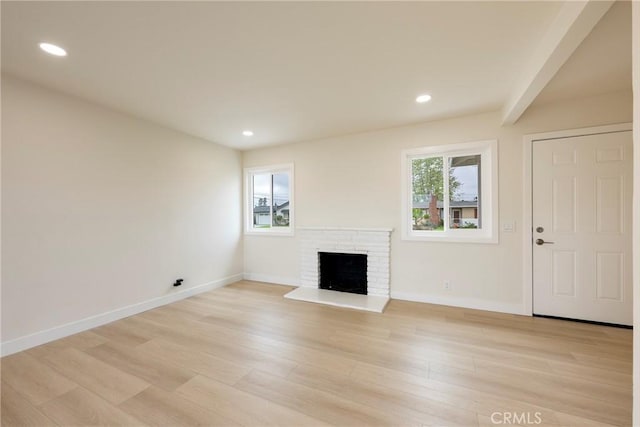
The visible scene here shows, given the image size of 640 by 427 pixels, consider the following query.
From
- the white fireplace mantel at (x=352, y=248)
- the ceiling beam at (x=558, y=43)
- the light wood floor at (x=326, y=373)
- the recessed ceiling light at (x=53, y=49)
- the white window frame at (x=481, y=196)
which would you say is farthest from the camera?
the white fireplace mantel at (x=352, y=248)

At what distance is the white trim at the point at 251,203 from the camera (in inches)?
173

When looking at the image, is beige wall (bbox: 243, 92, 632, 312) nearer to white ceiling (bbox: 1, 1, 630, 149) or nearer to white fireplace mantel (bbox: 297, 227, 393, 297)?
white fireplace mantel (bbox: 297, 227, 393, 297)

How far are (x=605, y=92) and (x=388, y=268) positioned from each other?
3.07 m

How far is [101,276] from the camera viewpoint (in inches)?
112

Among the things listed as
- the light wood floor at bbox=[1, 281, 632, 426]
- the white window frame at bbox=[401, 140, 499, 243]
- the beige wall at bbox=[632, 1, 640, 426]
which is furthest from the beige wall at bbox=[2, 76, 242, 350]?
the beige wall at bbox=[632, 1, 640, 426]

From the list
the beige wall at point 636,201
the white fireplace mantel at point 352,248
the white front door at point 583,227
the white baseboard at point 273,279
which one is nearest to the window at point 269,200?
the white fireplace mantel at point 352,248

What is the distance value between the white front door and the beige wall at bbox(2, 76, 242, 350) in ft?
15.3

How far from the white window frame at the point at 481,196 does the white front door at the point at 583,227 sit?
1.34 ft

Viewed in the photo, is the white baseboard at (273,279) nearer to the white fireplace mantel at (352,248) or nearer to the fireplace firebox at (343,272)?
the white fireplace mantel at (352,248)

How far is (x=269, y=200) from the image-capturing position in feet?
15.8

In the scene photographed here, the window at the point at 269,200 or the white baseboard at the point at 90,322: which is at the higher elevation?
the window at the point at 269,200

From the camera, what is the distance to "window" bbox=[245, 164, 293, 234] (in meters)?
Result: 4.54

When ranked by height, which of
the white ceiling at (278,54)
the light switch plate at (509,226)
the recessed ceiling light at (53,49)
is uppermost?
the white ceiling at (278,54)

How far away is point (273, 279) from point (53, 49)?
3797 mm
